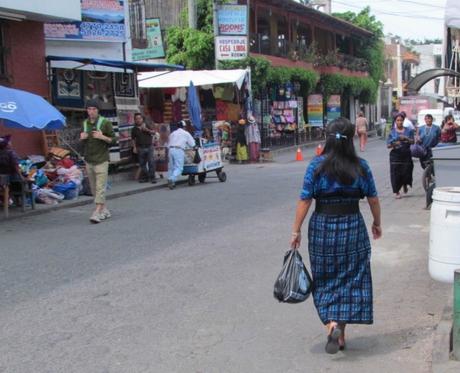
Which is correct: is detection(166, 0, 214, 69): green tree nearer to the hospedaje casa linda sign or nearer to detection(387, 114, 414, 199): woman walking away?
the hospedaje casa linda sign

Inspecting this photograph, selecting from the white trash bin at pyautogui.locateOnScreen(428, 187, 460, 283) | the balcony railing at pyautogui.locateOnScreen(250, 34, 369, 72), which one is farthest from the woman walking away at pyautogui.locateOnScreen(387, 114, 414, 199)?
the balcony railing at pyautogui.locateOnScreen(250, 34, 369, 72)

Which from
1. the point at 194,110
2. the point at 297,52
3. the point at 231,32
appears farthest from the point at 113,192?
the point at 297,52

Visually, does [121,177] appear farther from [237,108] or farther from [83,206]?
[237,108]

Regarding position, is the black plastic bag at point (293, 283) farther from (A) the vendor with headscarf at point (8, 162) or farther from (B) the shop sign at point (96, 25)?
(B) the shop sign at point (96, 25)

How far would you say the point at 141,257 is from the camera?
7957mm

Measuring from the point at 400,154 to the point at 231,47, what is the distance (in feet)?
40.6

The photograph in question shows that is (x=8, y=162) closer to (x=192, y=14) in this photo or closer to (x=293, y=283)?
(x=293, y=283)

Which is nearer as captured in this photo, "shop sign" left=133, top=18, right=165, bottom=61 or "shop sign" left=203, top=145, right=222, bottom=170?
"shop sign" left=203, top=145, right=222, bottom=170

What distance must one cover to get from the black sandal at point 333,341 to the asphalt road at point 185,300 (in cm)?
6

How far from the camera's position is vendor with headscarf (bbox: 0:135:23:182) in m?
11.2

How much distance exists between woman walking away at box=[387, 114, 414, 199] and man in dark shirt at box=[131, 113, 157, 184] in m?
6.59

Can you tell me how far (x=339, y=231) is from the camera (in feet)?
15.0

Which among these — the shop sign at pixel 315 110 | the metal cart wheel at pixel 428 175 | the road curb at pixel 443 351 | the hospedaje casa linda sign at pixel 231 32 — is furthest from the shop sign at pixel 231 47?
the road curb at pixel 443 351

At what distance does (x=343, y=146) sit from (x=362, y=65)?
1602 inches
